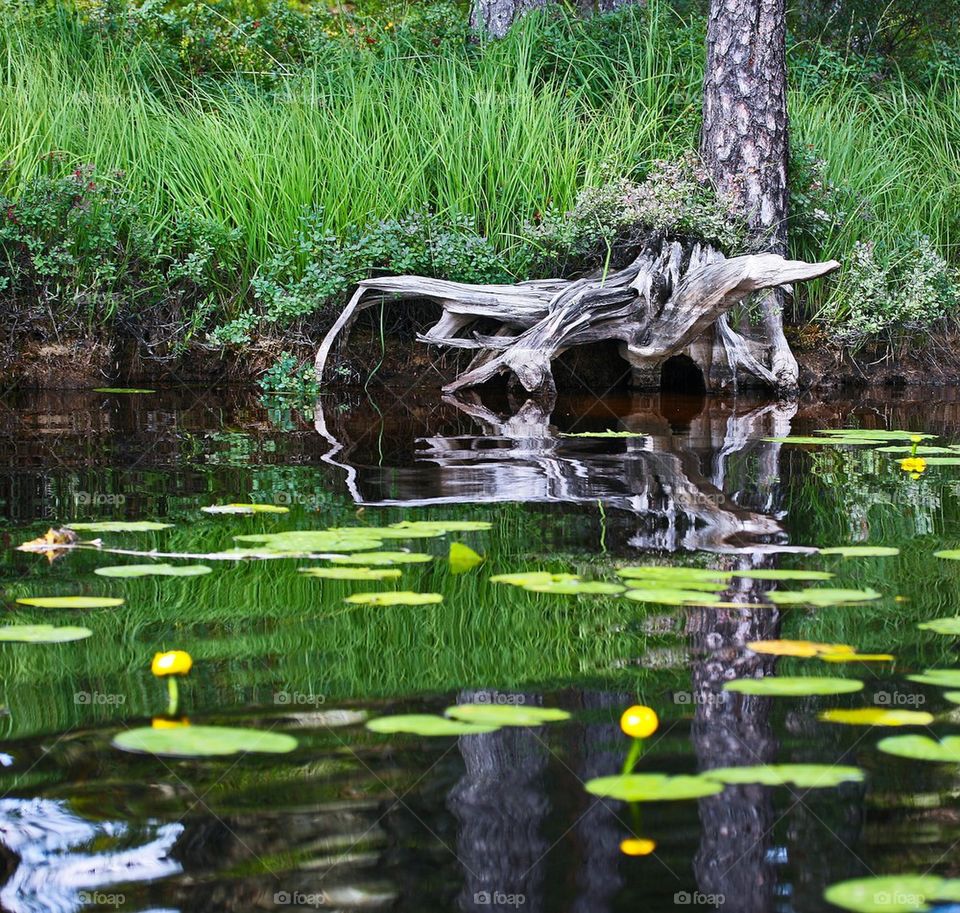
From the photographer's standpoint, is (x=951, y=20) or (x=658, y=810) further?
(x=951, y=20)

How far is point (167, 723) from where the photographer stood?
1.92 m

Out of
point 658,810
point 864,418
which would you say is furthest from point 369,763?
point 864,418

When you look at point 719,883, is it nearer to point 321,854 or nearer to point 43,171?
point 321,854

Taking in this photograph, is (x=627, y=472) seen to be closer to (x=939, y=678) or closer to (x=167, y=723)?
(x=939, y=678)

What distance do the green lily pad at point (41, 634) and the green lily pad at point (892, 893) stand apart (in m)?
1.47

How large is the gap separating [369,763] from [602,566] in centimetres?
120

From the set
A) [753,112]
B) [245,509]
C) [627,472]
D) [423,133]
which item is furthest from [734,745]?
[423,133]

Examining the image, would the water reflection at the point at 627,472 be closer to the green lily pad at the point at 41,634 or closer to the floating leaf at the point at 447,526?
the floating leaf at the point at 447,526

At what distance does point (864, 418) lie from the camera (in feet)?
19.9

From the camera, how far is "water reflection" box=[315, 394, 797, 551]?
3.49 meters

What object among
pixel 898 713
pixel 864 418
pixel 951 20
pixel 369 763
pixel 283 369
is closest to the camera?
pixel 369 763

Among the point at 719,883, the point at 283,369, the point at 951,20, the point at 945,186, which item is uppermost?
the point at 951,20

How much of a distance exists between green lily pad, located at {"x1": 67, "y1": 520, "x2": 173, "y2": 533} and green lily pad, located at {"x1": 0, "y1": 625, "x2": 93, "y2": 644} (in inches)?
36.4

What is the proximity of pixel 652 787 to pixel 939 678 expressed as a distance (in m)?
0.71
